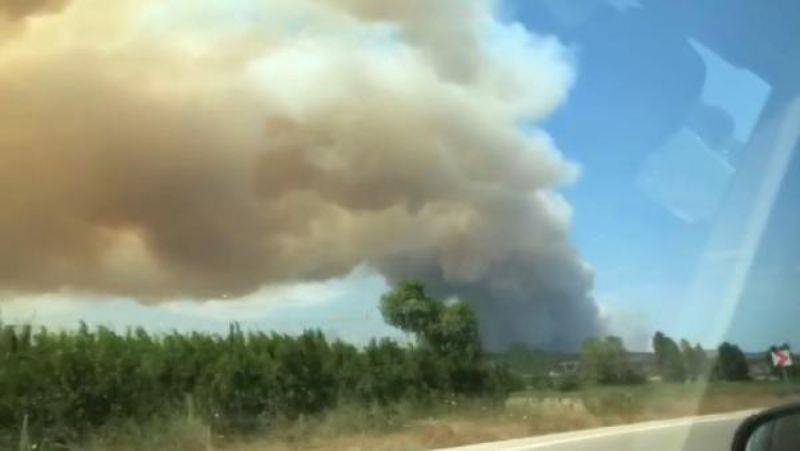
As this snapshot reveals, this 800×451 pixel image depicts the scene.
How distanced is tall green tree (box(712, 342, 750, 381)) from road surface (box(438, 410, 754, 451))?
16.7 inches

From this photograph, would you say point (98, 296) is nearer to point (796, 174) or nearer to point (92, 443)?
point (92, 443)

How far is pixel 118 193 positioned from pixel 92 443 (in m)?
1.09

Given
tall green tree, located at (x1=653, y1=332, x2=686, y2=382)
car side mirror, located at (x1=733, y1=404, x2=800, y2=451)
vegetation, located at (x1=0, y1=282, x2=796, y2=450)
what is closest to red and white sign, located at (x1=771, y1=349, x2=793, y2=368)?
vegetation, located at (x1=0, y1=282, x2=796, y2=450)

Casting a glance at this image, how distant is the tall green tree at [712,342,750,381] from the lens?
7.37 meters

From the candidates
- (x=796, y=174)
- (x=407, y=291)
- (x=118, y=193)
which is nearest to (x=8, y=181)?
(x=118, y=193)

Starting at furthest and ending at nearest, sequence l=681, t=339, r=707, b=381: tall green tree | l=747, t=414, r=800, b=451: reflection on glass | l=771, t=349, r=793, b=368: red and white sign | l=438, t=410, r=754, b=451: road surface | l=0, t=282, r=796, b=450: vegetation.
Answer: l=771, t=349, r=793, b=368: red and white sign < l=681, t=339, r=707, b=381: tall green tree < l=438, t=410, r=754, b=451: road surface < l=0, t=282, r=796, b=450: vegetation < l=747, t=414, r=800, b=451: reflection on glass

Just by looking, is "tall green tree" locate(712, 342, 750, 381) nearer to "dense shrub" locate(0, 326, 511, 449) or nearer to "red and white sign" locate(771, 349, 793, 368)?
"red and white sign" locate(771, 349, 793, 368)

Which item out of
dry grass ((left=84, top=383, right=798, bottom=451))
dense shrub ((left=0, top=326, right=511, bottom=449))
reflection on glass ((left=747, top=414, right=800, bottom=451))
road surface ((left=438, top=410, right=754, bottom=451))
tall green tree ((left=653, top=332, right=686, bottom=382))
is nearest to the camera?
reflection on glass ((left=747, top=414, right=800, bottom=451))

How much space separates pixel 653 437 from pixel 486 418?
44.0 inches

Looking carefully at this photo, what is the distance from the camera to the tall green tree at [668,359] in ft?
23.1

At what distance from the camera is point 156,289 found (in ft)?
16.1

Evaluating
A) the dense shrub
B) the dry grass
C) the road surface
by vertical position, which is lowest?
the road surface

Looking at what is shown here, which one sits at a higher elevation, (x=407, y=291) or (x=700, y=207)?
(x=700, y=207)

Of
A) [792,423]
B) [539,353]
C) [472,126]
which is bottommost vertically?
[792,423]
